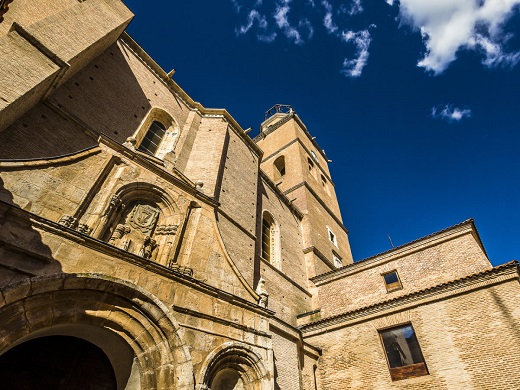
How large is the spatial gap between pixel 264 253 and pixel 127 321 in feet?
29.0

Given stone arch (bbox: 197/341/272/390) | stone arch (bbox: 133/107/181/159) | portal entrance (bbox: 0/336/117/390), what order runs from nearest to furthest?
stone arch (bbox: 197/341/272/390), portal entrance (bbox: 0/336/117/390), stone arch (bbox: 133/107/181/159)

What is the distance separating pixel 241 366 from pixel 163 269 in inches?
98.4

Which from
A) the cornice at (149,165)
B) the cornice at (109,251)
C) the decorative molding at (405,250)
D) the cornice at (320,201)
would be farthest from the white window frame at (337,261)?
the cornice at (109,251)

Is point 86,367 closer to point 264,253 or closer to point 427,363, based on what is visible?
point 264,253

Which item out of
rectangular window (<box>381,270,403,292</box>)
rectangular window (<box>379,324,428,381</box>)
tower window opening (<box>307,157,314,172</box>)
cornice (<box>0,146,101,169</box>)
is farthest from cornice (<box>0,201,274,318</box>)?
tower window opening (<box>307,157,314,172</box>)

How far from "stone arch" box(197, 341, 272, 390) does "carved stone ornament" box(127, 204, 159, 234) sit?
3.13 m

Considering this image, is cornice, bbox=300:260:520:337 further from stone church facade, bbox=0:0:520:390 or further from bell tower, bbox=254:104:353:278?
bell tower, bbox=254:104:353:278

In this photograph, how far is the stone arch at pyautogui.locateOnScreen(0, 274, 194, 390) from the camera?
4027 millimetres

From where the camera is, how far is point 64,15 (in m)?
7.58

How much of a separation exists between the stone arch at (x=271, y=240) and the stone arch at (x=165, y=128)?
5668mm

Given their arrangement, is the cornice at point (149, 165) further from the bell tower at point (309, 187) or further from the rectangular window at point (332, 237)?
Result: the rectangular window at point (332, 237)

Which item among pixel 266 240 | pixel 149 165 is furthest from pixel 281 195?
pixel 149 165

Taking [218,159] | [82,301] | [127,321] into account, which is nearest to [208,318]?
[127,321]

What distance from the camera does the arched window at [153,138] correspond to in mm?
10244
